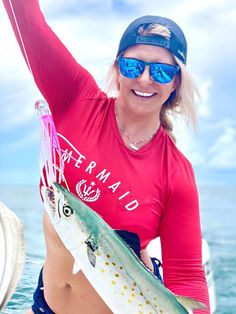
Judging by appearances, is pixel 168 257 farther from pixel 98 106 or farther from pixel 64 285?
pixel 98 106

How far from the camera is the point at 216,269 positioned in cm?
1229

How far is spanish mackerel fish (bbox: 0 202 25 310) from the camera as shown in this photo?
6.92ft

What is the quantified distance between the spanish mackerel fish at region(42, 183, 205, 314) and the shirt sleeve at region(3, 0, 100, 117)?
54cm

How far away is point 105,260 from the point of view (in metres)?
1.72

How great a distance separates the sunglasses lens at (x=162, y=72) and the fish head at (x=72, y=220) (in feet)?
2.01

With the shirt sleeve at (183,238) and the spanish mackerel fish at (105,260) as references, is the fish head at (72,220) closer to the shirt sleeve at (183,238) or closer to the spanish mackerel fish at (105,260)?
the spanish mackerel fish at (105,260)

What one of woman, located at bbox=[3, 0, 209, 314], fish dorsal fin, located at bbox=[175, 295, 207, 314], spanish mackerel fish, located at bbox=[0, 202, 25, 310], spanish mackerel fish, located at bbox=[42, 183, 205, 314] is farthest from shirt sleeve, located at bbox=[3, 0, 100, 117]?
fish dorsal fin, located at bbox=[175, 295, 207, 314]

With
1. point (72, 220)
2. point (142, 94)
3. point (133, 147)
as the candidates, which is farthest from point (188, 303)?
point (142, 94)

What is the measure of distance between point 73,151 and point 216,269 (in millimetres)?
10558

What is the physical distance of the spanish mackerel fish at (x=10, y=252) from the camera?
2.11 metres

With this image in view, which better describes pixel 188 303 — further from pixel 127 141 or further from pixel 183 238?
pixel 127 141

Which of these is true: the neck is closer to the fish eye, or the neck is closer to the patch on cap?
the patch on cap

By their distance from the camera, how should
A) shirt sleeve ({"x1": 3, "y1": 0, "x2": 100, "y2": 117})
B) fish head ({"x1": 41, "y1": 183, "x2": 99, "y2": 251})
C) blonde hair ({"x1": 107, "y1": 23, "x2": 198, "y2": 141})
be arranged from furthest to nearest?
blonde hair ({"x1": 107, "y1": 23, "x2": 198, "y2": 141}) → shirt sleeve ({"x1": 3, "y1": 0, "x2": 100, "y2": 117}) → fish head ({"x1": 41, "y1": 183, "x2": 99, "y2": 251})

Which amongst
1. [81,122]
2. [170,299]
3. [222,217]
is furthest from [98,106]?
[222,217]
